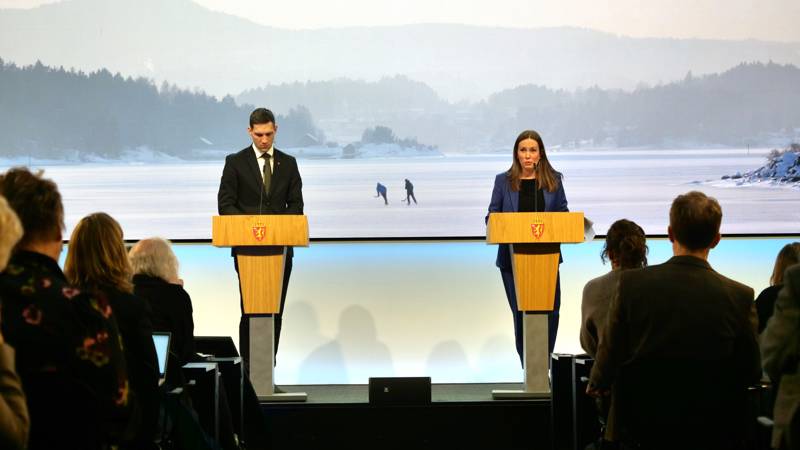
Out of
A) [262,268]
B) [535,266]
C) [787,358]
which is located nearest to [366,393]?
[262,268]

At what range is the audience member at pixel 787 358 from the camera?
270 centimetres

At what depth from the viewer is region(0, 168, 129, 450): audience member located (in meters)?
2.46

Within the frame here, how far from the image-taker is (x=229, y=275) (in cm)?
757

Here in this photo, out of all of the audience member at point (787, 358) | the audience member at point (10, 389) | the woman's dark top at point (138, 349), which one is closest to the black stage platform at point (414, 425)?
the woman's dark top at point (138, 349)

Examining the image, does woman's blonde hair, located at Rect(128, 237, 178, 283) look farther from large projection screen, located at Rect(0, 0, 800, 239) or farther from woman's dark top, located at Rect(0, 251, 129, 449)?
large projection screen, located at Rect(0, 0, 800, 239)

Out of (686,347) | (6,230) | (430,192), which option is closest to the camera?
(6,230)

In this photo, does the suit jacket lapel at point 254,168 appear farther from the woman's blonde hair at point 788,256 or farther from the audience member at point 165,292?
the woman's blonde hair at point 788,256

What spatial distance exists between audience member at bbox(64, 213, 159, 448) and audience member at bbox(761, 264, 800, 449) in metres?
1.76

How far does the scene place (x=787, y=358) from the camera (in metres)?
2.73

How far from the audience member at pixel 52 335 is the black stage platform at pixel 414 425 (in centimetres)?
268

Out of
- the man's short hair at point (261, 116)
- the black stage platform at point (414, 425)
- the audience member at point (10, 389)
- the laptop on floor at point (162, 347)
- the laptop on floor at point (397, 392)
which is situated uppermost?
the man's short hair at point (261, 116)

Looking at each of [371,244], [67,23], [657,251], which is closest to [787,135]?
[657,251]

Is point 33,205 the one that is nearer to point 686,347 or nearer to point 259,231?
point 686,347

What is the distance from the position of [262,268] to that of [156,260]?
1.01m
